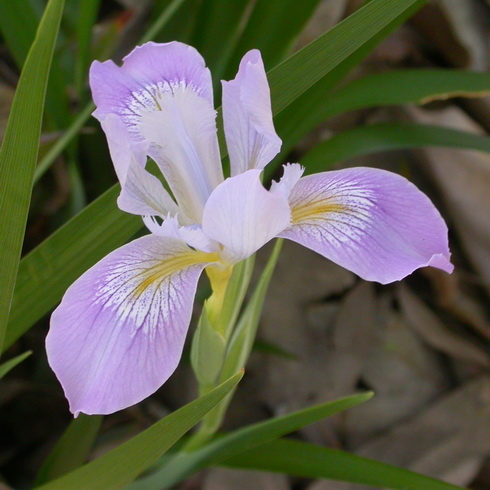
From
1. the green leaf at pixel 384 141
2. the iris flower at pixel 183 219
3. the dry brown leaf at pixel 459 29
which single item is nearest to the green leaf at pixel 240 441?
the iris flower at pixel 183 219

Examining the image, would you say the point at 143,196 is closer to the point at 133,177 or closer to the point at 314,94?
the point at 133,177

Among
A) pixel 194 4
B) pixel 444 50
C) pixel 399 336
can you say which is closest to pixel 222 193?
pixel 194 4

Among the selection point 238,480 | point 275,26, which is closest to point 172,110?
point 275,26

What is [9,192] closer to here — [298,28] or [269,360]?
[298,28]

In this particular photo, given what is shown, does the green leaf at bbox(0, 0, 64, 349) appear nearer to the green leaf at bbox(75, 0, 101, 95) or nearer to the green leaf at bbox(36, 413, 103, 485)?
the green leaf at bbox(36, 413, 103, 485)

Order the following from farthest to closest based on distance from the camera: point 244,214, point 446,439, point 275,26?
point 446,439 < point 275,26 < point 244,214

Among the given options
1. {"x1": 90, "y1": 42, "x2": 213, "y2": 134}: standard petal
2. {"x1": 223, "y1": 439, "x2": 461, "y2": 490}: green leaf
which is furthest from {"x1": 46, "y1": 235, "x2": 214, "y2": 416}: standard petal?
{"x1": 223, "y1": 439, "x2": 461, "y2": 490}: green leaf
